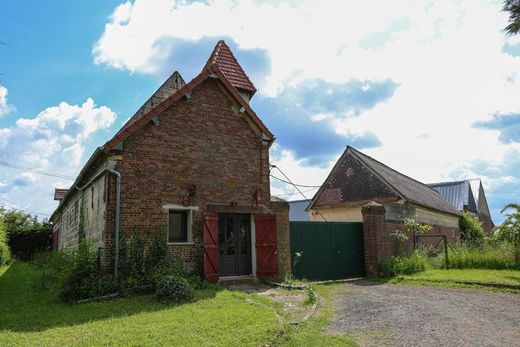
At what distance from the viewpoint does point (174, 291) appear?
9352 mm

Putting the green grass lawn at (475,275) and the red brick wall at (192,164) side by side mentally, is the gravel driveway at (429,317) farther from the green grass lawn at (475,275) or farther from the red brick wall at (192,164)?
the red brick wall at (192,164)

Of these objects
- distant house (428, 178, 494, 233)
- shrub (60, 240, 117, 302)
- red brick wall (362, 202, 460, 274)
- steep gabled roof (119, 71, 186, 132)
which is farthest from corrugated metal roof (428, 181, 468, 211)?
shrub (60, 240, 117, 302)

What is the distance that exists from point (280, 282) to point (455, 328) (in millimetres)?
6159

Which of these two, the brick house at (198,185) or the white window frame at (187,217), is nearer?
the brick house at (198,185)

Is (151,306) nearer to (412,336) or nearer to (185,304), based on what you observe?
(185,304)

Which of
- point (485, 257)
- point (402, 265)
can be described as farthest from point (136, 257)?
point (485, 257)

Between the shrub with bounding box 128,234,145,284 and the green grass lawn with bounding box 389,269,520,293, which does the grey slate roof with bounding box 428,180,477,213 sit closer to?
the green grass lawn with bounding box 389,269,520,293

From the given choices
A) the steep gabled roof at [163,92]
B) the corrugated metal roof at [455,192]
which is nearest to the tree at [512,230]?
the steep gabled roof at [163,92]

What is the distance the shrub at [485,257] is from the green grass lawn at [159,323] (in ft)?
27.6

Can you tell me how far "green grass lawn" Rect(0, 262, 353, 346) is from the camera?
641cm

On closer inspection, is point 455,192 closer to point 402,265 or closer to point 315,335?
point 402,265

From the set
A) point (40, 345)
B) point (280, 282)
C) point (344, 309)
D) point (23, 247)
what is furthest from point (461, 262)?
point (23, 247)

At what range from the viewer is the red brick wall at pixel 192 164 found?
1144 centimetres

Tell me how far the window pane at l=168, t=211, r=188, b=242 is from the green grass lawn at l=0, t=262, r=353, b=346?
2.59 meters
